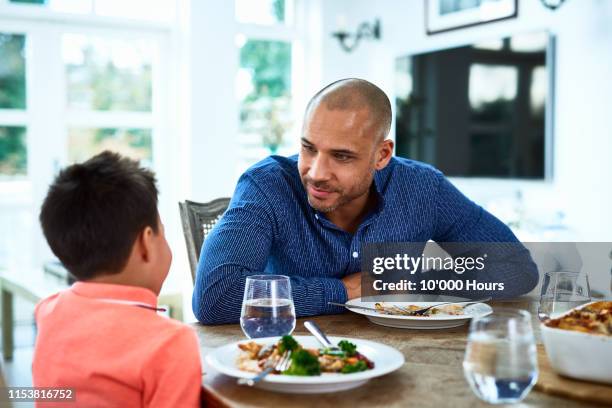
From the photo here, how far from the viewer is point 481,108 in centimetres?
434

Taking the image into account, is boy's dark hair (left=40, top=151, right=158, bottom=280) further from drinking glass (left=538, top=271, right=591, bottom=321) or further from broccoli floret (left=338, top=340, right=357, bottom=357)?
drinking glass (left=538, top=271, right=591, bottom=321)

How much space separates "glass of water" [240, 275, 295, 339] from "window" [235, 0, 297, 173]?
4268 millimetres

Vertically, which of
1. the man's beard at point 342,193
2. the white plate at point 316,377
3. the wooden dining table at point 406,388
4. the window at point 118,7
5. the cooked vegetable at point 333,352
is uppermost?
the window at point 118,7

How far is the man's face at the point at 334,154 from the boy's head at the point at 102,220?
633 millimetres

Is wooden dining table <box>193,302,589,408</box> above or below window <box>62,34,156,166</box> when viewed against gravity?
below

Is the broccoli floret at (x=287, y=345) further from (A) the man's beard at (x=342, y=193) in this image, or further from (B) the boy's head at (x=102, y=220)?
(A) the man's beard at (x=342, y=193)

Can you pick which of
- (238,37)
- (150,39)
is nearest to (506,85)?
(238,37)

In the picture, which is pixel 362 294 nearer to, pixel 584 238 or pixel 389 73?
pixel 584 238

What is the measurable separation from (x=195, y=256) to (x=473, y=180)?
267 centimetres

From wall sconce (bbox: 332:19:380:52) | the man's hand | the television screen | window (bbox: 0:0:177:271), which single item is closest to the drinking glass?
the man's hand

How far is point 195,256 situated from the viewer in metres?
2.17

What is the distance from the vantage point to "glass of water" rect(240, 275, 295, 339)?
120 centimetres

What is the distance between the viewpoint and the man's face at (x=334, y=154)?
1.72 meters

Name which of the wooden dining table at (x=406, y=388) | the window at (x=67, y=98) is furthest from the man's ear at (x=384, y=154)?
the window at (x=67, y=98)
